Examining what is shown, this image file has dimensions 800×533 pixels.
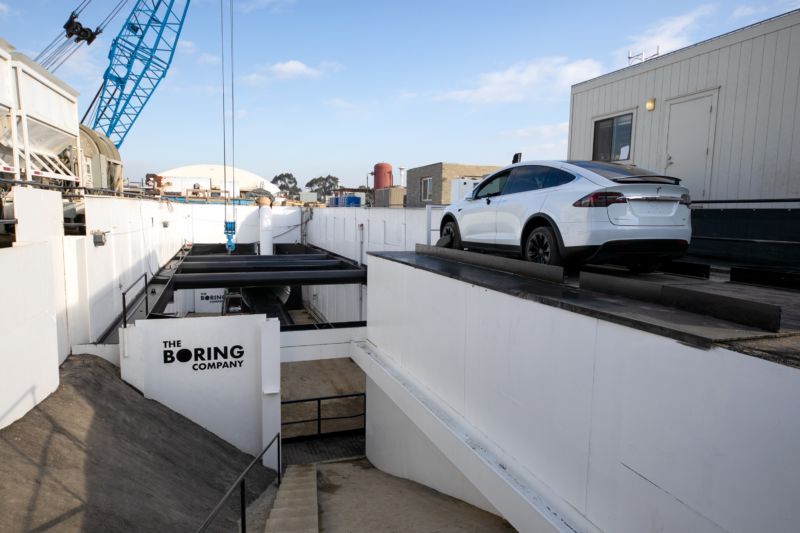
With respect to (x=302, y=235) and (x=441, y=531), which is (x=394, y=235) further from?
(x=302, y=235)

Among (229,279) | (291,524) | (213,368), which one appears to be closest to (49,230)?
(213,368)

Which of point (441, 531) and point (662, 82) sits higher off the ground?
point (662, 82)

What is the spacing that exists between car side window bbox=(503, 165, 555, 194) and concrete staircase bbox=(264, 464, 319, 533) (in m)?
6.24

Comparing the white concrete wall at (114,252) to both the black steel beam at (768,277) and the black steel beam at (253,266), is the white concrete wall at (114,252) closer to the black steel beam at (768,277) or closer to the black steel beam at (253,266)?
the black steel beam at (253,266)

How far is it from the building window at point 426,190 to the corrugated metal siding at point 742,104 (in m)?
20.4

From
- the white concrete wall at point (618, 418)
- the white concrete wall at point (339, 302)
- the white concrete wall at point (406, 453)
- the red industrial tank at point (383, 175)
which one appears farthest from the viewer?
the red industrial tank at point (383, 175)

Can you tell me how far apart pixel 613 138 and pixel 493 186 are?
4.16 meters

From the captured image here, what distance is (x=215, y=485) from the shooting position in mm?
8977

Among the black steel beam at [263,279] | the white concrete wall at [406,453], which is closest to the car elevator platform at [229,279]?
the black steel beam at [263,279]

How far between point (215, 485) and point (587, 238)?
789 centimetres

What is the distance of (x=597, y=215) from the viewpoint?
5.40 m

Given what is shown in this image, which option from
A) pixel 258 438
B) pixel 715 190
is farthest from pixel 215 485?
pixel 715 190

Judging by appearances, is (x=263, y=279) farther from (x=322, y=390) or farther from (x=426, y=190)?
(x=426, y=190)

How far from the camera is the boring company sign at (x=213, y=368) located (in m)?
10.2
